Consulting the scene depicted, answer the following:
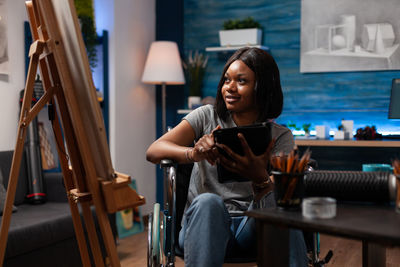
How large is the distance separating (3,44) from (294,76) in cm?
226

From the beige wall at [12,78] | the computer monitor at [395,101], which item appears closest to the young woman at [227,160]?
the beige wall at [12,78]

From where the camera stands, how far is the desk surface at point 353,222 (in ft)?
2.88

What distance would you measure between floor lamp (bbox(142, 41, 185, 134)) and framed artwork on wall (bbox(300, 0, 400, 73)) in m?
1.05

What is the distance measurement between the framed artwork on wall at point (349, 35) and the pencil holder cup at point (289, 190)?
283cm

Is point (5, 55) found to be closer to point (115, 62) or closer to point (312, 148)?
point (115, 62)

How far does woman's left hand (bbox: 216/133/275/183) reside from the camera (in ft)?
4.56

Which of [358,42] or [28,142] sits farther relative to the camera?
[358,42]

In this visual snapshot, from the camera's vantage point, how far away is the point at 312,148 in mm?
3848

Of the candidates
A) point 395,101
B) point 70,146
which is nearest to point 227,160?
point 70,146

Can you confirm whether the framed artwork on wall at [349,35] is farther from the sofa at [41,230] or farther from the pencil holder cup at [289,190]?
the pencil holder cup at [289,190]

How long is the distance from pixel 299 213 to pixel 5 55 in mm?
2598

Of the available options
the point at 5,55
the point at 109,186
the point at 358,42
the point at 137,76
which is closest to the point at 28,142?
the point at 5,55

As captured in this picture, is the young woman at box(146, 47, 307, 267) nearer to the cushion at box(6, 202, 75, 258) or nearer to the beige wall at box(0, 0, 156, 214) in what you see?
the cushion at box(6, 202, 75, 258)

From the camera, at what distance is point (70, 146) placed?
155 cm
